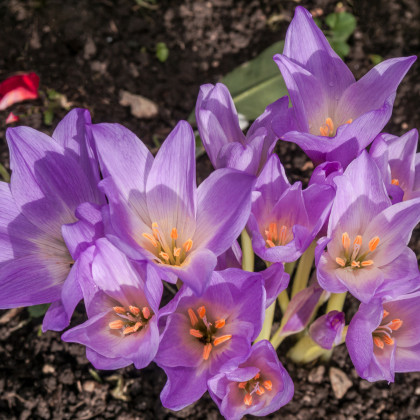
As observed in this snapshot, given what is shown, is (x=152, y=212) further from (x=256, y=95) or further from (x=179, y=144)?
(x=256, y=95)

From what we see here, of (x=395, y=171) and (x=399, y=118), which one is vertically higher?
(x=395, y=171)

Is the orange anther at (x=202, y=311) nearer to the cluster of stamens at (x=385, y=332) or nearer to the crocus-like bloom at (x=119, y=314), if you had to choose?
the crocus-like bloom at (x=119, y=314)

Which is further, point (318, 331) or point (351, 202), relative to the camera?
point (318, 331)

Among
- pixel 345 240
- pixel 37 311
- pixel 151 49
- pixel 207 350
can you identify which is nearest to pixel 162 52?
pixel 151 49

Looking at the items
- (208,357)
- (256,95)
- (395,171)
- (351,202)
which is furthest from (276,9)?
(208,357)

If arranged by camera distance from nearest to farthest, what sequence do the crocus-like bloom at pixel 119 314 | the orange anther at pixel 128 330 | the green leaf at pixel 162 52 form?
the crocus-like bloom at pixel 119 314, the orange anther at pixel 128 330, the green leaf at pixel 162 52

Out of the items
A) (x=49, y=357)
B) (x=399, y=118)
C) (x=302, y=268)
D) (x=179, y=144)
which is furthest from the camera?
(x=399, y=118)

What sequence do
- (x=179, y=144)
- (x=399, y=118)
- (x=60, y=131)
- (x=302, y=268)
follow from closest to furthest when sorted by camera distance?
(x=179, y=144)
(x=60, y=131)
(x=302, y=268)
(x=399, y=118)

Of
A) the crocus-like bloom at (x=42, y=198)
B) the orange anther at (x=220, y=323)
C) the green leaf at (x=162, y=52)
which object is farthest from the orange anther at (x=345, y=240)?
the green leaf at (x=162, y=52)
